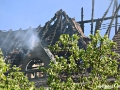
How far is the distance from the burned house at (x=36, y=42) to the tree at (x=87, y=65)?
23.6 feet

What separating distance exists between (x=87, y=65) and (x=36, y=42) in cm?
905

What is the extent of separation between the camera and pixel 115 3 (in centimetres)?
1966

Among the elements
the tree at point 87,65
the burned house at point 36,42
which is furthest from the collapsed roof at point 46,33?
the tree at point 87,65

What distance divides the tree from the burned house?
720 cm

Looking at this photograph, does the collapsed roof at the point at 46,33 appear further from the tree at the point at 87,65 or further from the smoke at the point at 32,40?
the tree at the point at 87,65

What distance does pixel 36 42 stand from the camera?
58.5 ft

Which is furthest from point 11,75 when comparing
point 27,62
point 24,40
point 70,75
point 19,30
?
point 19,30

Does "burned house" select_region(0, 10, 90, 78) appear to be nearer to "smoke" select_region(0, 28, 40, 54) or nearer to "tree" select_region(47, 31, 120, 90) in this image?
"smoke" select_region(0, 28, 40, 54)

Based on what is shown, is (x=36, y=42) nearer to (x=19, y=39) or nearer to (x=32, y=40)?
(x=32, y=40)

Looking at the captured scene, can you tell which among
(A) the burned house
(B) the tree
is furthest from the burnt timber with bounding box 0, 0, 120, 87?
(B) the tree

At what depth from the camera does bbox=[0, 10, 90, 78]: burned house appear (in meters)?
17.0

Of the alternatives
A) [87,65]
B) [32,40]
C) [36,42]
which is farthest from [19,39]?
[87,65]

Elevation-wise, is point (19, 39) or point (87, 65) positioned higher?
point (19, 39)

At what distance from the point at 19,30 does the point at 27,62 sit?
5.44 m
